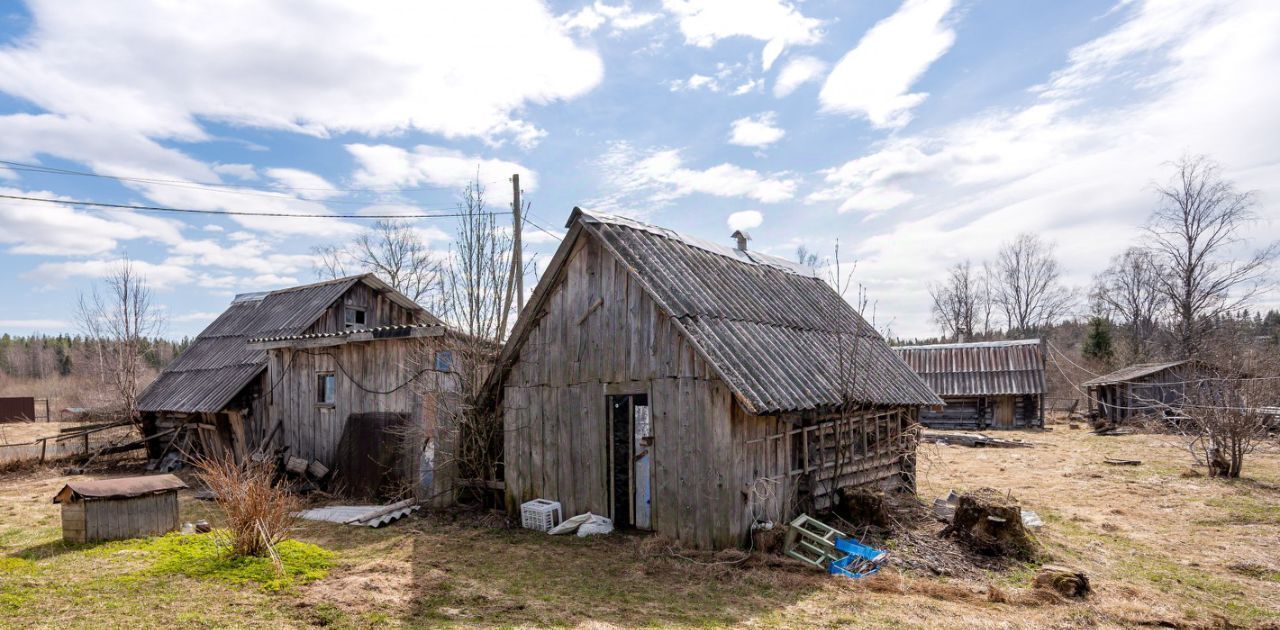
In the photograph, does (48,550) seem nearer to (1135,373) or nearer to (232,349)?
(232,349)

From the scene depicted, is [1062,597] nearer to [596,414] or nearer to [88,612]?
[596,414]

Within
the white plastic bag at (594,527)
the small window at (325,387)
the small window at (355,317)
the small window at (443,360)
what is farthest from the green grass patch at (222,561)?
the small window at (355,317)

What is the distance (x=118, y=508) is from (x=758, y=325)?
972 centimetres

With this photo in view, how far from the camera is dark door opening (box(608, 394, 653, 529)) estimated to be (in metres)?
10.6

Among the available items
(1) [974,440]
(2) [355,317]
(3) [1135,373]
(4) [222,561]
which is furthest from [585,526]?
(3) [1135,373]

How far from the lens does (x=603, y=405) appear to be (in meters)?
10.8

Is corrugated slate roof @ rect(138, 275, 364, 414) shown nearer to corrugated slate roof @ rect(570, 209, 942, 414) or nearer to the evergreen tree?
corrugated slate roof @ rect(570, 209, 942, 414)

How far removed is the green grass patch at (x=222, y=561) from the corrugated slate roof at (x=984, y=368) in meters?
31.0

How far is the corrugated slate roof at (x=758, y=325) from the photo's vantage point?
9.58 meters

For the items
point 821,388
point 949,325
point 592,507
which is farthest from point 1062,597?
point 949,325

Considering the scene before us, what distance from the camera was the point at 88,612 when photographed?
6.07 metres

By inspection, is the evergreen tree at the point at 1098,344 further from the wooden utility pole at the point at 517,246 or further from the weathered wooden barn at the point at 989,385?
the wooden utility pole at the point at 517,246

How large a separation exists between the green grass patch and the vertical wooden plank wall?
12.8 ft

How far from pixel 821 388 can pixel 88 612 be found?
357 inches
